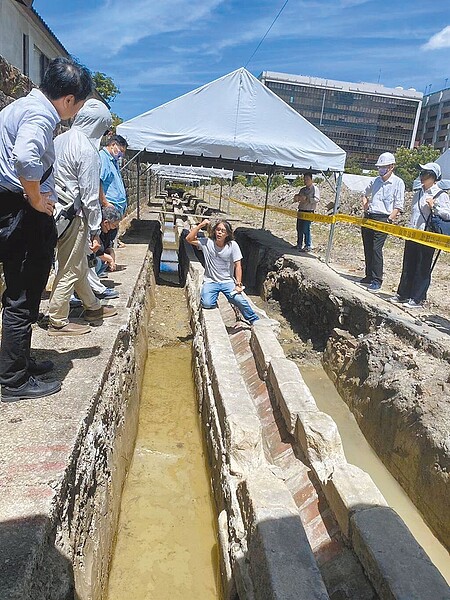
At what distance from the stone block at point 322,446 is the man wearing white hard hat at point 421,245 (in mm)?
3349

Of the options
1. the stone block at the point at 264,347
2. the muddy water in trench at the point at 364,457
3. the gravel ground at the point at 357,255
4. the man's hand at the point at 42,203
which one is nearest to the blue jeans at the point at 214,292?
the stone block at the point at 264,347

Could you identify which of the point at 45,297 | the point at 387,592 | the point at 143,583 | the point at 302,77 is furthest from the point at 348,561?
the point at 302,77

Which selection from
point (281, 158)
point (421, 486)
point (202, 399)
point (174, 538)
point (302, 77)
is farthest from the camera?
point (302, 77)

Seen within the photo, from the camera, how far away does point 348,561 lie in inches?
86.9

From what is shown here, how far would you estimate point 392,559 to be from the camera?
195 centimetres

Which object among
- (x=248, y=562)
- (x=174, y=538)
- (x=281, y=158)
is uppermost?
(x=281, y=158)

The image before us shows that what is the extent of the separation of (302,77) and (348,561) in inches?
3646

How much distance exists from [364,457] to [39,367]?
283cm

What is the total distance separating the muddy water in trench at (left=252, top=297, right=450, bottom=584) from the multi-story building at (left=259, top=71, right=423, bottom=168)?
283ft

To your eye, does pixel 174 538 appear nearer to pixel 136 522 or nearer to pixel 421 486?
pixel 136 522

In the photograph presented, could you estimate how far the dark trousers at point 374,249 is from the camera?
650 centimetres

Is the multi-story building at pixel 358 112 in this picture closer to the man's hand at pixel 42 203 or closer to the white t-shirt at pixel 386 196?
the white t-shirt at pixel 386 196

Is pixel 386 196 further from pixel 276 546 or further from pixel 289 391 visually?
pixel 276 546

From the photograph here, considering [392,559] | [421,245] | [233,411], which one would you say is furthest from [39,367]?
[421,245]
